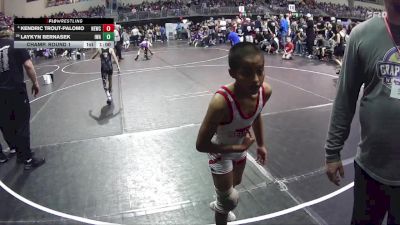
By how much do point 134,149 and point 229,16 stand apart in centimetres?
2763

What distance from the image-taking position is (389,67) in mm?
1774

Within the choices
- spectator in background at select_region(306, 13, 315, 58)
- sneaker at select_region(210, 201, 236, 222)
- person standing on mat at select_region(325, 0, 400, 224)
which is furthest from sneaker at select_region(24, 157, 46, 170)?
spectator in background at select_region(306, 13, 315, 58)

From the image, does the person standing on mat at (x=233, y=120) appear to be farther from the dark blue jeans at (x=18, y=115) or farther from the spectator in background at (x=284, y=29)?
the spectator in background at (x=284, y=29)

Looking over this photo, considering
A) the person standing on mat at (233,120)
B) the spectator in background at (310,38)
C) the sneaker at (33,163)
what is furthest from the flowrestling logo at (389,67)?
the spectator in background at (310,38)

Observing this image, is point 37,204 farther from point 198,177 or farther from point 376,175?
point 376,175

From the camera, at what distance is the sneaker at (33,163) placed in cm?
539

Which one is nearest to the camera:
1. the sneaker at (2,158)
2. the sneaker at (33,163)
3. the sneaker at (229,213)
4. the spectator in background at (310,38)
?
the sneaker at (229,213)

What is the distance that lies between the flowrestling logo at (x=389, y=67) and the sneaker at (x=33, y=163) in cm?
517

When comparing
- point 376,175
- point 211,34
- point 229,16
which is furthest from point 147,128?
point 229,16

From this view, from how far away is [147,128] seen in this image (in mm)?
7027

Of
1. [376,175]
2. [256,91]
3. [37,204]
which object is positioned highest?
[256,91]
